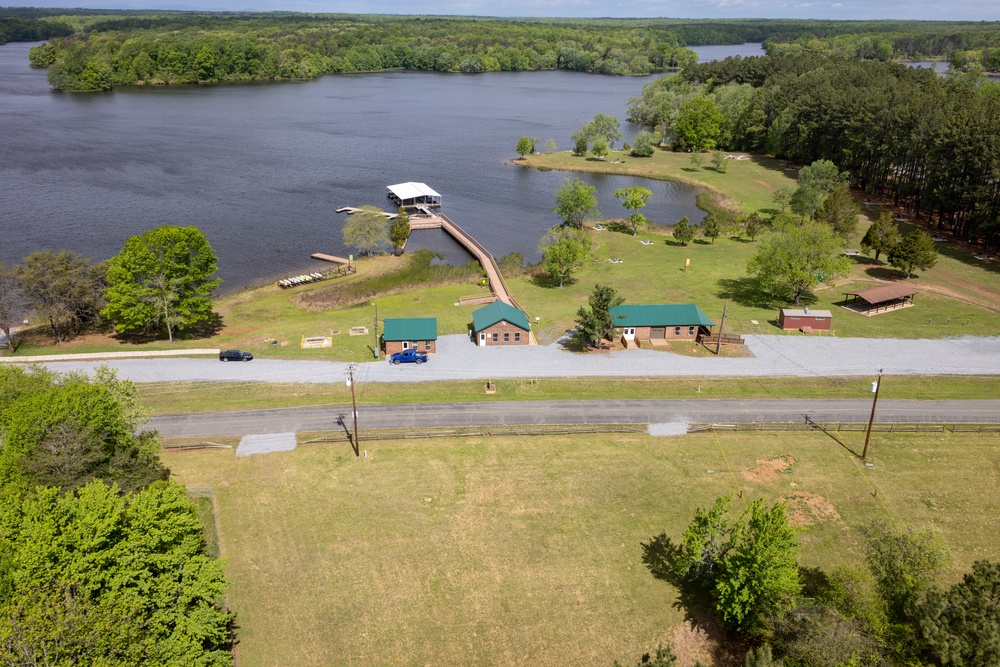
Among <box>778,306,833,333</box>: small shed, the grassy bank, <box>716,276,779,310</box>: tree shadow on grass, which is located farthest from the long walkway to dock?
<box>778,306,833,333</box>: small shed

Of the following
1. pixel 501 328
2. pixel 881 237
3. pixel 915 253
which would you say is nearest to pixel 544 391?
→ pixel 501 328

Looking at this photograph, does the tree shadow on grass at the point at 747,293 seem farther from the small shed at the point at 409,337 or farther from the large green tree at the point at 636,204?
the small shed at the point at 409,337

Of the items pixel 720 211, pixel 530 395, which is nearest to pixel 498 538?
pixel 530 395

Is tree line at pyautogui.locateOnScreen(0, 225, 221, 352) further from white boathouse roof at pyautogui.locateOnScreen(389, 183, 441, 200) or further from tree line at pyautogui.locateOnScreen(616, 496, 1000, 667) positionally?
tree line at pyautogui.locateOnScreen(616, 496, 1000, 667)

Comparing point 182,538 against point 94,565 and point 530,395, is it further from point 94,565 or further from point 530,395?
point 530,395

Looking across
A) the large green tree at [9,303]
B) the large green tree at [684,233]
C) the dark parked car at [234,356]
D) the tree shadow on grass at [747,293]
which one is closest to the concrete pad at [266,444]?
the dark parked car at [234,356]

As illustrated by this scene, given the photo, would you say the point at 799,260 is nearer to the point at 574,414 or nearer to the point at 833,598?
the point at 574,414
